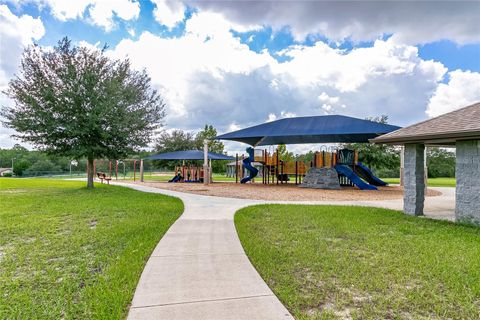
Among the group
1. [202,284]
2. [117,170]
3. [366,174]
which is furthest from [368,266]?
[117,170]

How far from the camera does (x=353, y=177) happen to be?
16.7m

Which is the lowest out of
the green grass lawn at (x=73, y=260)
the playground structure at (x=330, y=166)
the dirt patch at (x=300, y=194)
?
the green grass lawn at (x=73, y=260)

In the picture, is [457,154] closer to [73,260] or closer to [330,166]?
[73,260]

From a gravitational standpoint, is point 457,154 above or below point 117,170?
above

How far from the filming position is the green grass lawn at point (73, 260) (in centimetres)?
276

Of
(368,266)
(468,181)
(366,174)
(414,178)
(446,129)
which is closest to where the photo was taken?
(368,266)

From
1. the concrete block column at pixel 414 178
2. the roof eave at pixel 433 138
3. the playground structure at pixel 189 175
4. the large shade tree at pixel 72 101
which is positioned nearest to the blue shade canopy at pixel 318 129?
the playground structure at pixel 189 175

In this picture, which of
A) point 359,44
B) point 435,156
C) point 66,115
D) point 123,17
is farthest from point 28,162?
point 435,156

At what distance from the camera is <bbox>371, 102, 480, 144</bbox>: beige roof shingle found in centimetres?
625

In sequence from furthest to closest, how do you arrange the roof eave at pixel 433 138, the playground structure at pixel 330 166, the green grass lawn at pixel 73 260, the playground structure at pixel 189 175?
the playground structure at pixel 189 175
the playground structure at pixel 330 166
the roof eave at pixel 433 138
the green grass lawn at pixel 73 260

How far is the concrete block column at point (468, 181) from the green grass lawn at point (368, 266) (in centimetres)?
47

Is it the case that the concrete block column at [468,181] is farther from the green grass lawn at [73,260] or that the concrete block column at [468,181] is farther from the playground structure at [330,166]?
the playground structure at [330,166]

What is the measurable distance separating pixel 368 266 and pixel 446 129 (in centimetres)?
464

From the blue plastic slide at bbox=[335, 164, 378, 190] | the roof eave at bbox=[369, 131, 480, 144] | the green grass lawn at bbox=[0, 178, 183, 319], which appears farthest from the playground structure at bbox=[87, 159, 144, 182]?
the roof eave at bbox=[369, 131, 480, 144]
